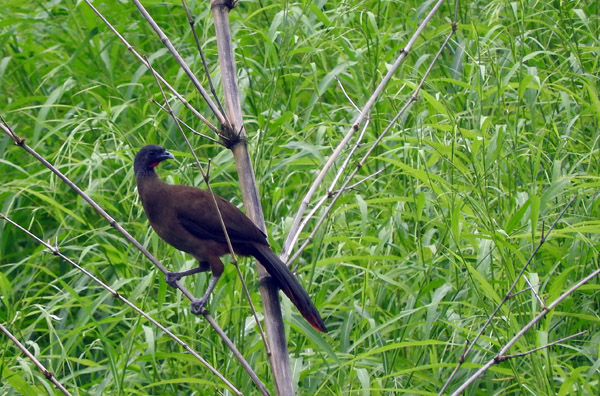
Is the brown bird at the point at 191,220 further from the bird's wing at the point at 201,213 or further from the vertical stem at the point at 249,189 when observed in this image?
the vertical stem at the point at 249,189

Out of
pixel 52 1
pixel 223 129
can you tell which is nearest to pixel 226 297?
pixel 223 129

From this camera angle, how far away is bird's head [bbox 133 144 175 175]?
9.28ft

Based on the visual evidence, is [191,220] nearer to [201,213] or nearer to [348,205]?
[201,213]

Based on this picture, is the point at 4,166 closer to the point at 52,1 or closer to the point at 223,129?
the point at 52,1

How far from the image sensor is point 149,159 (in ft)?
9.31

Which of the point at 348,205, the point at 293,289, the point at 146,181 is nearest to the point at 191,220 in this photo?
the point at 146,181

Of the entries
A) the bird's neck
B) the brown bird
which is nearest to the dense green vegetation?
the brown bird

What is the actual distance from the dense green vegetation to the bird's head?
34 centimetres

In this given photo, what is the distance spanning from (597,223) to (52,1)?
11.9 ft

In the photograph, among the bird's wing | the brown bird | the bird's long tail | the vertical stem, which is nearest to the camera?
the vertical stem

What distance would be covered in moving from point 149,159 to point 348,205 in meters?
0.85

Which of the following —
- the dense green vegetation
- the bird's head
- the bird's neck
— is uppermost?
the bird's head

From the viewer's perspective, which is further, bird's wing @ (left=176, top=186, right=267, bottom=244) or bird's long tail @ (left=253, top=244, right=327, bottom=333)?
bird's wing @ (left=176, top=186, right=267, bottom=244)

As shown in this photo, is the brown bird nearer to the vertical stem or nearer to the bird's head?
the bird's head
